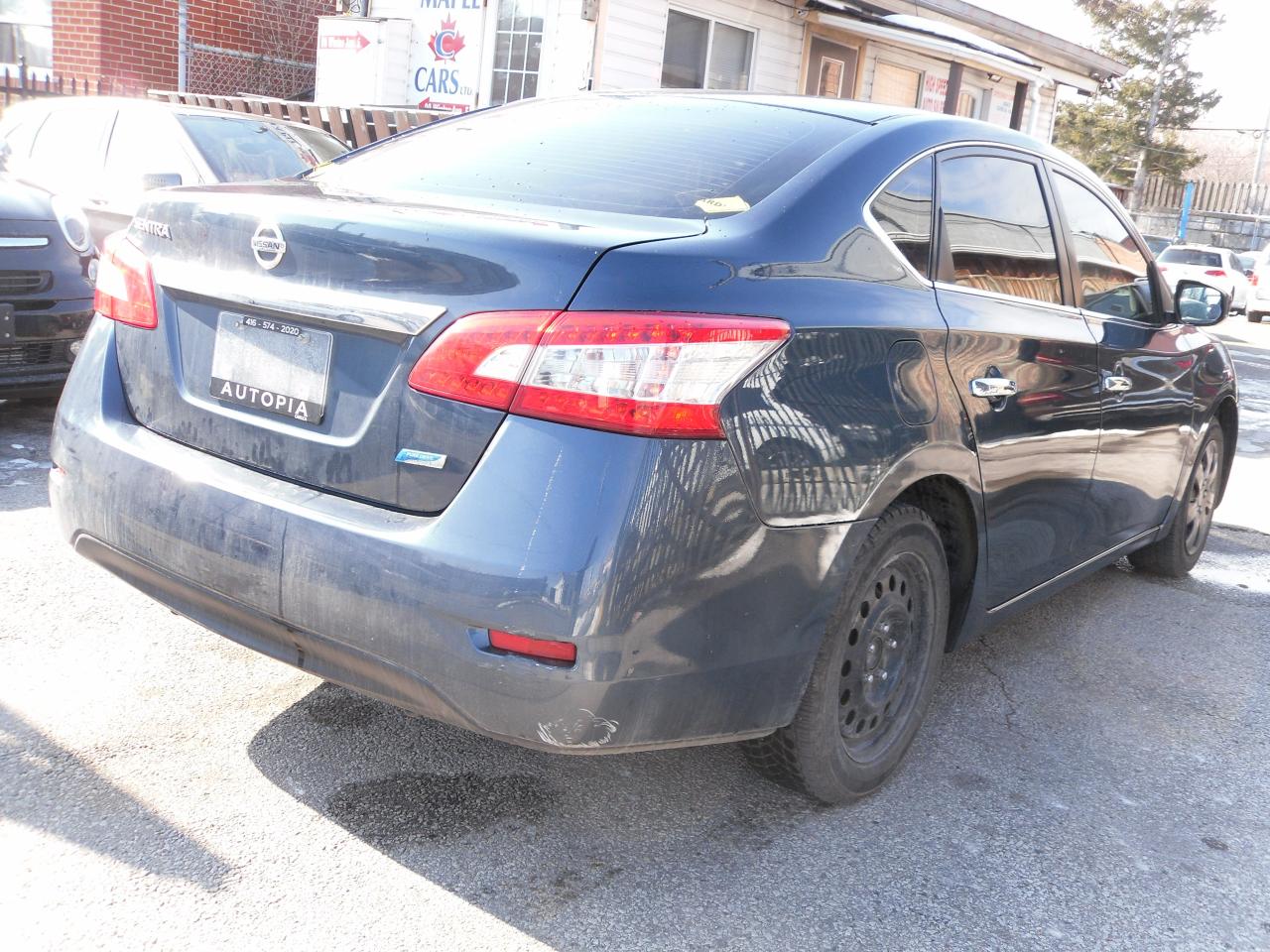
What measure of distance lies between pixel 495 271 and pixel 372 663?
0.79m

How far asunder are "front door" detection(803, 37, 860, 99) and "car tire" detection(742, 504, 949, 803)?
530 inches

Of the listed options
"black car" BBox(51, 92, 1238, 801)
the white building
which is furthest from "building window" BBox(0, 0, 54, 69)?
"black car" BBox(51, 92, 1238, 801)

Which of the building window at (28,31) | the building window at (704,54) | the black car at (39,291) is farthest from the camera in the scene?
the building window at (28,31)

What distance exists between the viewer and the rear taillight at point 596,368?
223cm

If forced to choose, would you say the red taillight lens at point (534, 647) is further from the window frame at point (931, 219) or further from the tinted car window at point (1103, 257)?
the tinted car window at point (1103, 257)

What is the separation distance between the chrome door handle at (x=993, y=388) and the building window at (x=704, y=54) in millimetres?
11315

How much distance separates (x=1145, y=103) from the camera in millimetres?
48719

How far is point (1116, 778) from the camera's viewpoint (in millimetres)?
3354

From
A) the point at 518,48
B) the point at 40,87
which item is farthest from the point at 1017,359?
the point at 40,87

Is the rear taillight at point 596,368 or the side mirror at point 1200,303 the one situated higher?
the side mirror at point 1200,303

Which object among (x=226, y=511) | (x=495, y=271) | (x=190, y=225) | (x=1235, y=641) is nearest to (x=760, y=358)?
(x=495, y=271)

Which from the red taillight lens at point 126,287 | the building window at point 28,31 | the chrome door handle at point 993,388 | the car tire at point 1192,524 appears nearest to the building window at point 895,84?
the building window at point 28,31

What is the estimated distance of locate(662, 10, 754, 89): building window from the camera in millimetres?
13906

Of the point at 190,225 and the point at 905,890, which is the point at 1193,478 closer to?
the point at 905,890
